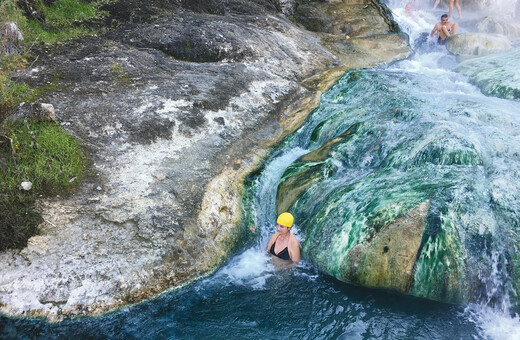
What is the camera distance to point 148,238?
213 inches

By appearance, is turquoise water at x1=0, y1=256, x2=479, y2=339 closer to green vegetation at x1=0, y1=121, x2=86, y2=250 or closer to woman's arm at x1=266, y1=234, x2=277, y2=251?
woman's arm at x1=266, y1=234, x2=277, y2=251

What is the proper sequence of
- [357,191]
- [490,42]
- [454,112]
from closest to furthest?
[357,191]
[454,112]
[490,42]

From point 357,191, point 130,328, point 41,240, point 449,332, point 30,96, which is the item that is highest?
point 30,96

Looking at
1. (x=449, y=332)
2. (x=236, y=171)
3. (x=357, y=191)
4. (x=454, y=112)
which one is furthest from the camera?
(x=454, y=112)

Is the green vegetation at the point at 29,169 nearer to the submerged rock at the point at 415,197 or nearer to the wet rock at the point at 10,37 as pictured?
the wet rock at the point at 10,37

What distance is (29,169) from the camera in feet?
18.6

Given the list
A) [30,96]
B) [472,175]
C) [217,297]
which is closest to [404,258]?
[472,175]

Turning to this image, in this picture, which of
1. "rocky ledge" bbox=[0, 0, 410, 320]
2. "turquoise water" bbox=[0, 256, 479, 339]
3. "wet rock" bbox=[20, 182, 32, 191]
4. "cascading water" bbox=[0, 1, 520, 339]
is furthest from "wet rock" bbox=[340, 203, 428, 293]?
"wet rock" bbox=[20, 182, 32, 191]

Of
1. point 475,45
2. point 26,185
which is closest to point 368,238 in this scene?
point 26,185

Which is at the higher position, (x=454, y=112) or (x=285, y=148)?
(x=454, y=112)

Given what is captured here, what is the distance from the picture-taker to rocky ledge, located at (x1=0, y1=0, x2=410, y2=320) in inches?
196

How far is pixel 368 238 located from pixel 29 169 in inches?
192

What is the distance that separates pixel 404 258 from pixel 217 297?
2488 millimetres

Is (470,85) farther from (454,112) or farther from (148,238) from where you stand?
(148,238)
